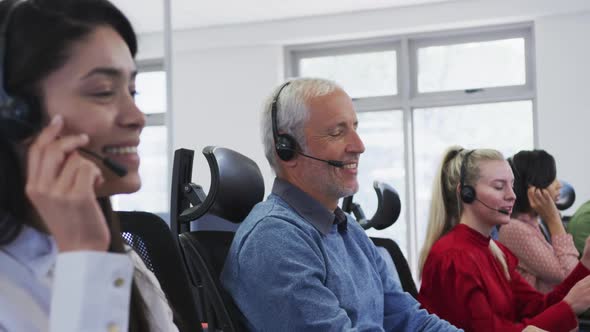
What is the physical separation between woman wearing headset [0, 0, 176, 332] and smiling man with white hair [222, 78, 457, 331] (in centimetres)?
52

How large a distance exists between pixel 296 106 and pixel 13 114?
953 millimetres

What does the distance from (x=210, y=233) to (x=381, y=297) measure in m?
0.45

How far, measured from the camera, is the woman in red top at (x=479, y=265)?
198 cm

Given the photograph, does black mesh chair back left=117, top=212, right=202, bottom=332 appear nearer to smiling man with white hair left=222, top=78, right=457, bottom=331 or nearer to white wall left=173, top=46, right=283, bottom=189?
smiling man with white hair left=222, top=78, right=457, bottom=331

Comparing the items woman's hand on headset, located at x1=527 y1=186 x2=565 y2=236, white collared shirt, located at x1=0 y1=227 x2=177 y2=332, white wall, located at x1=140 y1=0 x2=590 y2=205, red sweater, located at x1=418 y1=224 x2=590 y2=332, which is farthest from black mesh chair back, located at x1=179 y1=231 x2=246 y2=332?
white wall, located at x1=140 y1=0 x2=590 y2=205

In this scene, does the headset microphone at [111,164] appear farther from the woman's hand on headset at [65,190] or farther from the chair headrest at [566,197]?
the chair headrest at [566,197]

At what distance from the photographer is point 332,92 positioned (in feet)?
5.53

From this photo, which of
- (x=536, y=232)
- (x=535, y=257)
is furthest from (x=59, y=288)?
(x=536, y=232)

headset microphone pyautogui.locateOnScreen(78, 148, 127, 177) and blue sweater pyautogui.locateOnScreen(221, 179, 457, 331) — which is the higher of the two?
headset microphone pyautogui.locateOnScreen(78, 148, 127, 177)

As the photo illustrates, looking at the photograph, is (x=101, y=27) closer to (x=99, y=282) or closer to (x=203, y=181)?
(x=99, y=282)

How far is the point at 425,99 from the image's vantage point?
634 cm

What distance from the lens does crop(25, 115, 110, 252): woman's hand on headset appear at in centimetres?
72

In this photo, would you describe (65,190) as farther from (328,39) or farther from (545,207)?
(328,39)

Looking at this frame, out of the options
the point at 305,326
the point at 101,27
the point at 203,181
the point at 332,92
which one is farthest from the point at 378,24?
the point at 101,27
